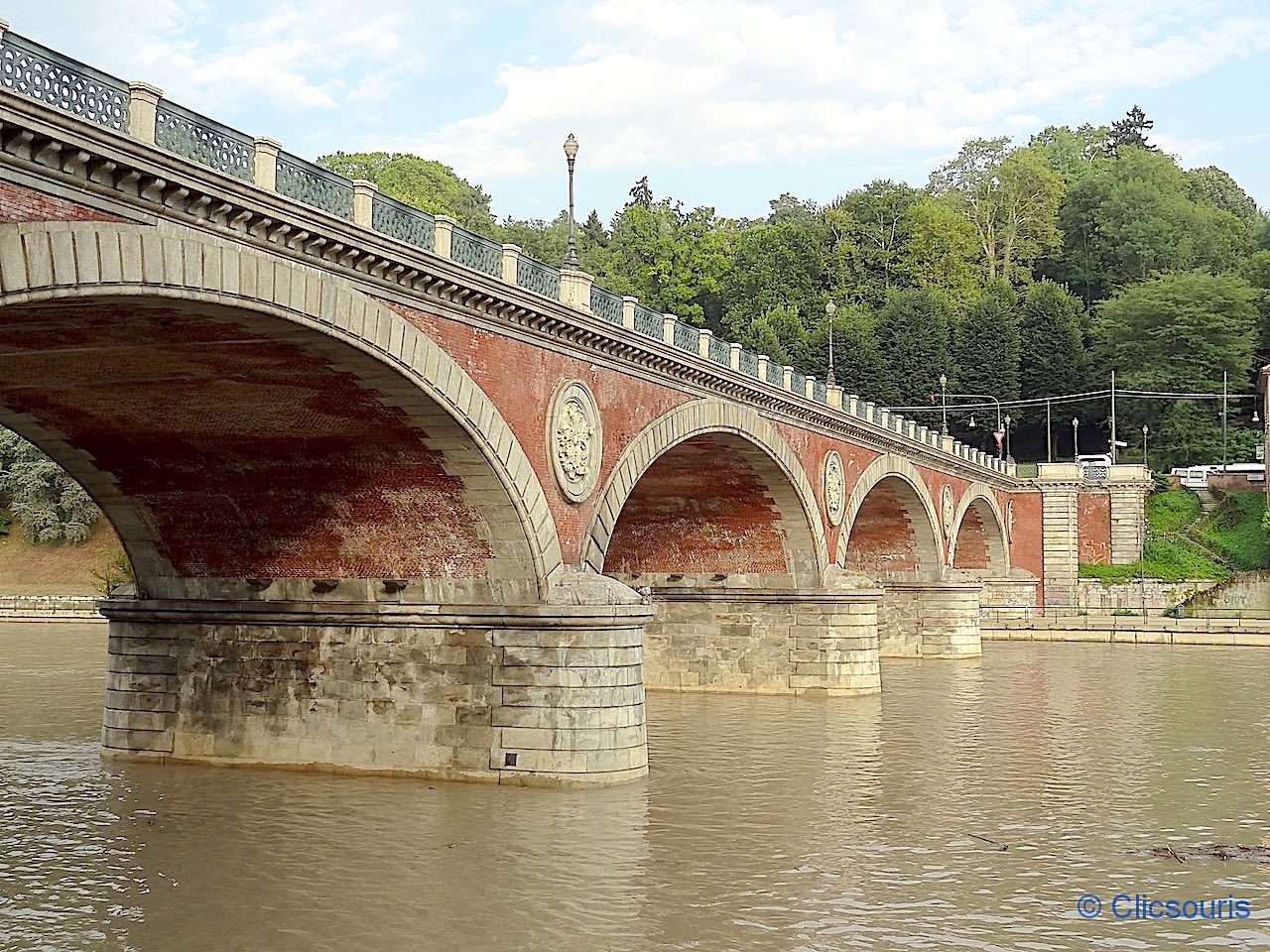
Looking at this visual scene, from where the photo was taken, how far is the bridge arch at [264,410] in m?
14.7

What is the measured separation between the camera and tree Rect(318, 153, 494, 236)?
273ft

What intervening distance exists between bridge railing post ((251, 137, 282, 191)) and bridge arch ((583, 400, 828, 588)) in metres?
15.0

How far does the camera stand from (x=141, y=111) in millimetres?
14219

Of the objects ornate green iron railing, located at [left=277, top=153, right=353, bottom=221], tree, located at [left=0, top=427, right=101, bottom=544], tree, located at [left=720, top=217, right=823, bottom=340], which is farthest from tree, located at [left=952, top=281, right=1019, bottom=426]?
ornate green iron railing, located at [left=277, top=153, right=353, bottom=221]

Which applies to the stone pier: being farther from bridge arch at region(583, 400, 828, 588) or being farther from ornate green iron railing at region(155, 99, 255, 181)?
ornate green iron railing at region(155, 99, 255, 181)

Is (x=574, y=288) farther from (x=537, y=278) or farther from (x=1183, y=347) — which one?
(x=1183, y=347)

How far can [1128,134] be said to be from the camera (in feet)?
390

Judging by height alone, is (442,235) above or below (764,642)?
above

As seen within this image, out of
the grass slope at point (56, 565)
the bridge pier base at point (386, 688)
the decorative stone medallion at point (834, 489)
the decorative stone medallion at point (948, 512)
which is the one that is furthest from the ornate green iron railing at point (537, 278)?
the grass slope at point (56, 565)

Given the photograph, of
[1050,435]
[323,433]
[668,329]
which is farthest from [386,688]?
[1050,435]

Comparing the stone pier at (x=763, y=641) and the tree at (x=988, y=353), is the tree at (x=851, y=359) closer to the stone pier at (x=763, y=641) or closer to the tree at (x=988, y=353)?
the tree at (x=988, y=353)

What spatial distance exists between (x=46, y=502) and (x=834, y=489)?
1962 inches

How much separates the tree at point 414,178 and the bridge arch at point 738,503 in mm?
48490

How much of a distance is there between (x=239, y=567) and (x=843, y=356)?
6462cm
